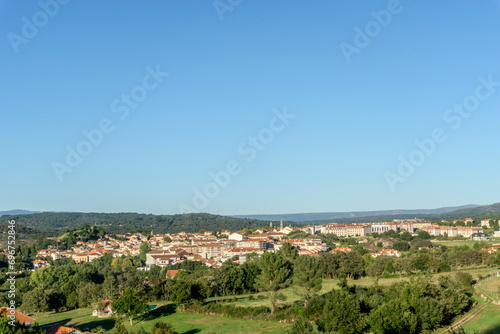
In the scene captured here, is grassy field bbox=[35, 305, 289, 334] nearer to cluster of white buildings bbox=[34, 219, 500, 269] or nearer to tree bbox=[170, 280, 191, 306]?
tree bbox=[170, 280, 191, 306]

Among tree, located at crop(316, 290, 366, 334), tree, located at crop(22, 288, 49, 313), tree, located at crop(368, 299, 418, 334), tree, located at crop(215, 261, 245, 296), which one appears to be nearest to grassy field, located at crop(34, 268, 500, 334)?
tree, located at crop(22, 288, 49, 313)

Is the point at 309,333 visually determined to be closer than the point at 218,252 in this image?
Yes

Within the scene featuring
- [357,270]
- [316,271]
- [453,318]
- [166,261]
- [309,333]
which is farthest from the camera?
[166,261]

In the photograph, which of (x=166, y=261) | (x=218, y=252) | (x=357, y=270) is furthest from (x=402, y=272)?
(x=218, y=252)

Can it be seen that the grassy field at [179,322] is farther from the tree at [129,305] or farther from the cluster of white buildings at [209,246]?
the cluster of white buildings at [209,246]

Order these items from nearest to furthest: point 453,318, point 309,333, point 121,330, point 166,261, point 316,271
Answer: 1. point 309,333
2. point 121,330
3. point 453,318
4. point 316,271
5. point 166,261

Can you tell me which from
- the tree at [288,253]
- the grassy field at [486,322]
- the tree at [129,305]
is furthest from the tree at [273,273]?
the grassy field at [486,322]

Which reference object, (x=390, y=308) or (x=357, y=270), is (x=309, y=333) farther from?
(x=357, y=270)

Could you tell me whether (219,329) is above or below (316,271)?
below
